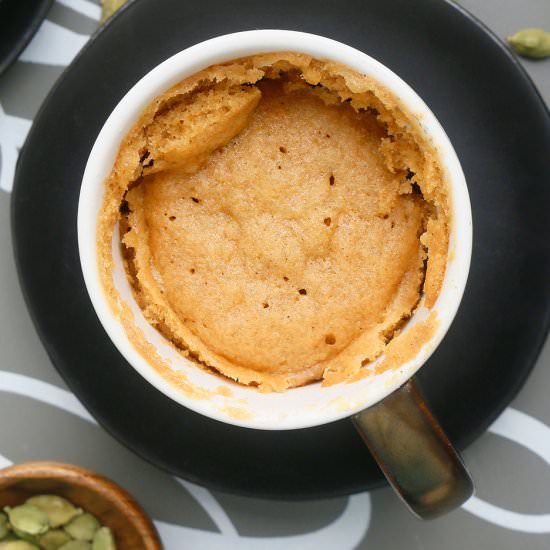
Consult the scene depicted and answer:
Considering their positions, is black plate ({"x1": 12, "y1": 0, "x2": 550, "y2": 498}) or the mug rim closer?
the mug rim

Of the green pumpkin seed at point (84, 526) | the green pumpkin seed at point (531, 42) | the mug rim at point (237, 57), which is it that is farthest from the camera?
the green pumpkin seed at point (84, 526)

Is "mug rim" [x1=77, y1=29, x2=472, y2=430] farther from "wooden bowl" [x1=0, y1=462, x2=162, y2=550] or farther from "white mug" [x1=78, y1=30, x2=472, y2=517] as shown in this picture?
"wooden bowl" [x1=0, y1=462, x2=162, y2=550]

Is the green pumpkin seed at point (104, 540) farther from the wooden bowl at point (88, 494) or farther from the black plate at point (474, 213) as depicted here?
the black plate at point (474, 213)

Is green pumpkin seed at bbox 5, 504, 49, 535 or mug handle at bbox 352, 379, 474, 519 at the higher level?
mug handle at bbox 352, 379, 474, 519

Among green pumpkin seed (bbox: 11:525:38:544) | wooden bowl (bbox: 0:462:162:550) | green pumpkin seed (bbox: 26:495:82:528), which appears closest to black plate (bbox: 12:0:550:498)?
wooden bowl (bbox: 0:462:162:550)

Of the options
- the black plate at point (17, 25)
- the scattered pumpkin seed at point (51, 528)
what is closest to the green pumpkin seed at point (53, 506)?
the scattered pumpkin seed at point (51, 528)

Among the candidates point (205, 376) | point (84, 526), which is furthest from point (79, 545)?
point (205, 376)

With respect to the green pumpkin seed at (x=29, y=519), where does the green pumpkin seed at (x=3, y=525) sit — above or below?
below
